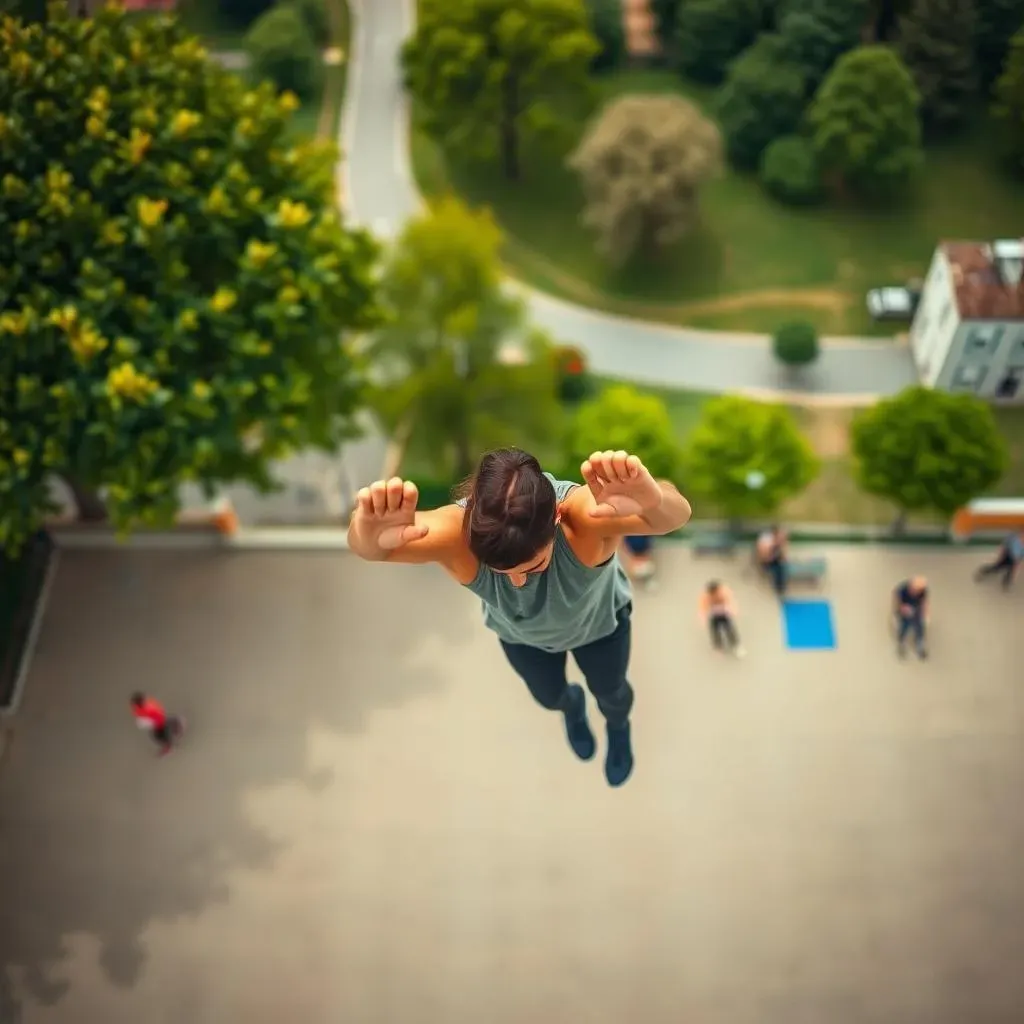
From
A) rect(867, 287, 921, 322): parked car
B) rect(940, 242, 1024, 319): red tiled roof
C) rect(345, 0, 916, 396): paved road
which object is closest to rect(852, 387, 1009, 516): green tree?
rect(940, 242, 1024, 319): red tiled roof

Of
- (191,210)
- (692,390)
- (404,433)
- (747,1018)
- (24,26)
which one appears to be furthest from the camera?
(692,390)

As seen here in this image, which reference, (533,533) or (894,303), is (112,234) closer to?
(533,533)

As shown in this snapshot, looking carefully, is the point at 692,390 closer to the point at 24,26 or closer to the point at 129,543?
the point at 129,543

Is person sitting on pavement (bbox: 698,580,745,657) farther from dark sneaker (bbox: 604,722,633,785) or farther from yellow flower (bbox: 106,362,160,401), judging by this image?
yellow flower (bbox: 106,362,160,401)

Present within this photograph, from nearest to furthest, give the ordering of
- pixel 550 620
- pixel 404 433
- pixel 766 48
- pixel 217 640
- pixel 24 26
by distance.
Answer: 1. pixel 550 620
2. pixel 24 26
3. pixel 217 640
4. pixel 404 433
5. pixel 766 48

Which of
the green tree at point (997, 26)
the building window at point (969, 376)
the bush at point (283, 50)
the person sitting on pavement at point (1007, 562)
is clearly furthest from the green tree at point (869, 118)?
the bush at point (283, 50)

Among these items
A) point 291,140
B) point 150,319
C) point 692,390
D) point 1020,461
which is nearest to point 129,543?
point 150,319
